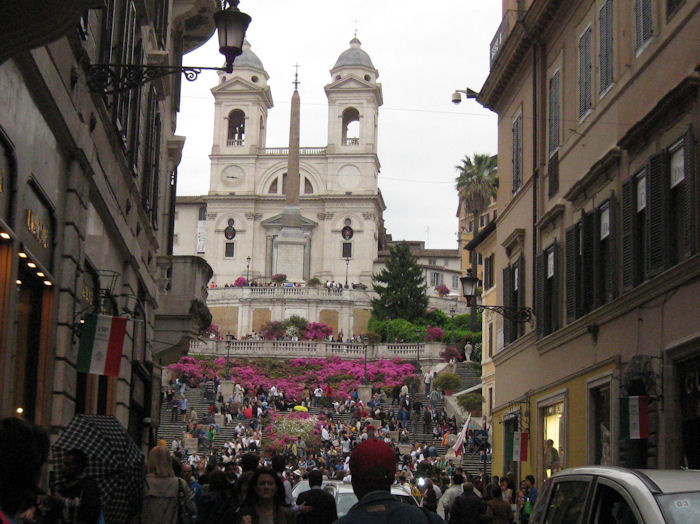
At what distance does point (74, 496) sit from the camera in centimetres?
876

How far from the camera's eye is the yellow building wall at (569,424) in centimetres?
2123

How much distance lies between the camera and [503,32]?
1191 inches

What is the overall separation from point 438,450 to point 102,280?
37848 mm

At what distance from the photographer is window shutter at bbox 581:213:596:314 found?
21266 millimetres

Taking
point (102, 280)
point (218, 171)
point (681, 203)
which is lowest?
point (102, 280)

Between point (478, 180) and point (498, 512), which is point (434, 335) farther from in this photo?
point (498, 512)

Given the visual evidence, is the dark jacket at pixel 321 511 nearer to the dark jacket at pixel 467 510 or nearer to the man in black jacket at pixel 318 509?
the man in black jacket at pixel 318 509

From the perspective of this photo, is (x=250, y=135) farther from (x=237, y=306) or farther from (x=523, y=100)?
(x=523, y=100)

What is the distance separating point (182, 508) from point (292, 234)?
106 metres

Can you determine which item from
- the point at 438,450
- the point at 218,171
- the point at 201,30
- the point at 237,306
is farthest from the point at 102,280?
the point at 218,171

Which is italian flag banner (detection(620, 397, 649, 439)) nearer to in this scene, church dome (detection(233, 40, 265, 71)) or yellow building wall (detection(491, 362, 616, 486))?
yellow building wall (detection(491, 362, 616, 486))

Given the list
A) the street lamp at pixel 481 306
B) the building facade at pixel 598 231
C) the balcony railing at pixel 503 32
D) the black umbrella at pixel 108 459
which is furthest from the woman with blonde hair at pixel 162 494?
the balcony railing at pixel 503 32

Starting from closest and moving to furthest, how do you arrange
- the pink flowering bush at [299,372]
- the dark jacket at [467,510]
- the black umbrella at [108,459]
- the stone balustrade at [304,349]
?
the black umbrella at [108,459] < the dark jacket at [467,510] < the pink flowering bush at [299,372] < the stone balustrade at [304,349]

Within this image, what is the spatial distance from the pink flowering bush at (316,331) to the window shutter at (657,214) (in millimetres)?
77191
